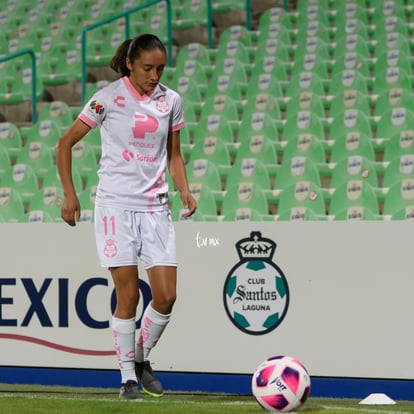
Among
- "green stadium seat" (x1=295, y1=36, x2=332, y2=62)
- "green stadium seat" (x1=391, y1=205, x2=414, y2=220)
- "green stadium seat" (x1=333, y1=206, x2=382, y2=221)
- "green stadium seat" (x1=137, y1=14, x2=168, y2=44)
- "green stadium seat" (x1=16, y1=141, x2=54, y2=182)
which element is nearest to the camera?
"green stadium seat" (x1=391, y1=205, x2=414, y2=220)

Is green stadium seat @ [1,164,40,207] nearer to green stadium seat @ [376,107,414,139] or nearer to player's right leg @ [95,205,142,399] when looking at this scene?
green stadium seat @ [376,107,414,139]

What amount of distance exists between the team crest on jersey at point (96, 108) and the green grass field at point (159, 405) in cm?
138

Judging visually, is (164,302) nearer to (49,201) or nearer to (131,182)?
(131,182)

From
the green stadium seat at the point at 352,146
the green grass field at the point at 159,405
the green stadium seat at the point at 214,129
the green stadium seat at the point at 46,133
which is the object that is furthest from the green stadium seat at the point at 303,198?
the green stadium seat at the point at 46,133

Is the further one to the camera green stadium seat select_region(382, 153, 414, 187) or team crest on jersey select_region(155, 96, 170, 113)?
green stadium seat select_region(382, 153, 414, 187)

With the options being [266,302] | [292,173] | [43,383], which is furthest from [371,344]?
[292,173]

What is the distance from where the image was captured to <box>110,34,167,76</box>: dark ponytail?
5.45 meters

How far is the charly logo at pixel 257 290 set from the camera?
7.05m

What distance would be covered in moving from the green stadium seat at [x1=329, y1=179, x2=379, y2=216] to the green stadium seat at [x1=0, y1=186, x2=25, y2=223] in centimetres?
281

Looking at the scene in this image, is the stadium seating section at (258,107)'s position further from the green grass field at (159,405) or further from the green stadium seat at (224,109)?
the green grass field at (159,405)

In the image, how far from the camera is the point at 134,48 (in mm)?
5477

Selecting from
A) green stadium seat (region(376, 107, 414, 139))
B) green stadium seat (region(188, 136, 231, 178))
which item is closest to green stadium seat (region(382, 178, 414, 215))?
green stadium seat (region(376, 107, 414, 139))

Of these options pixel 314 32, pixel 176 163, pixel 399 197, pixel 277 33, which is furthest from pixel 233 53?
pixel 176 163

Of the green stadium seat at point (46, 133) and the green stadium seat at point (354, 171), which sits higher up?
the green stadium seat at point (46, 133)
